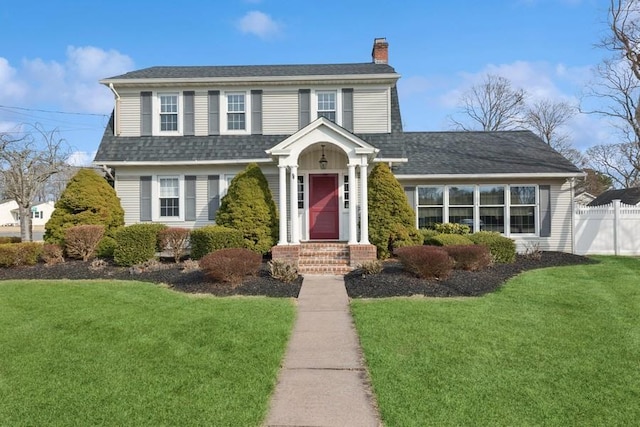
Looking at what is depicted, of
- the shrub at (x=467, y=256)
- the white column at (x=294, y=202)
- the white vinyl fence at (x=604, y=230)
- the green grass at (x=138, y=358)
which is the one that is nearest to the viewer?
the green grass at (x=138, y=358)

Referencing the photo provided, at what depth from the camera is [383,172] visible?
13.4 meters

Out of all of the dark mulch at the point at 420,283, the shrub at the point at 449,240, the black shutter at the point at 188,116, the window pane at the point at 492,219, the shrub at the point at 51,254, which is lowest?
the dark mulch at the point at 420,283

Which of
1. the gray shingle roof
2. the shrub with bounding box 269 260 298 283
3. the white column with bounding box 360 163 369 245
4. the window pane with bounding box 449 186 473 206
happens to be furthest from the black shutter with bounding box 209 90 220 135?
the window pane with bounding box 449 186 473 206

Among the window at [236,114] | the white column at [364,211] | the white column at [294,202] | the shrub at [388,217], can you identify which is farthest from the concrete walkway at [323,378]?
the window at [236,114]

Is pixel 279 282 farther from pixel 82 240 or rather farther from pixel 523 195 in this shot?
pixel 523 195

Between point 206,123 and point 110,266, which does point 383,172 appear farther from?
point 110,266

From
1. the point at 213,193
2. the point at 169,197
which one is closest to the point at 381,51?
the point at 213,193

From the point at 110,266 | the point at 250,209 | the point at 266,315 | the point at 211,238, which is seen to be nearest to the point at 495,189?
the point at 250,209

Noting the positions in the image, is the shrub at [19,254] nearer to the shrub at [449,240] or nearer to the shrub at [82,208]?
the shrub at [82,208]

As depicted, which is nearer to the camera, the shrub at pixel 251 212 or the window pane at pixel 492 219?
the shrub at pixel 251 212

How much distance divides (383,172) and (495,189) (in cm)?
509

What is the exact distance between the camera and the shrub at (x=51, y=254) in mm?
11945

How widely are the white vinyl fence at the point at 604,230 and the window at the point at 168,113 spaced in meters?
15.4

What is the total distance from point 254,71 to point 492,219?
1064 centimetres
